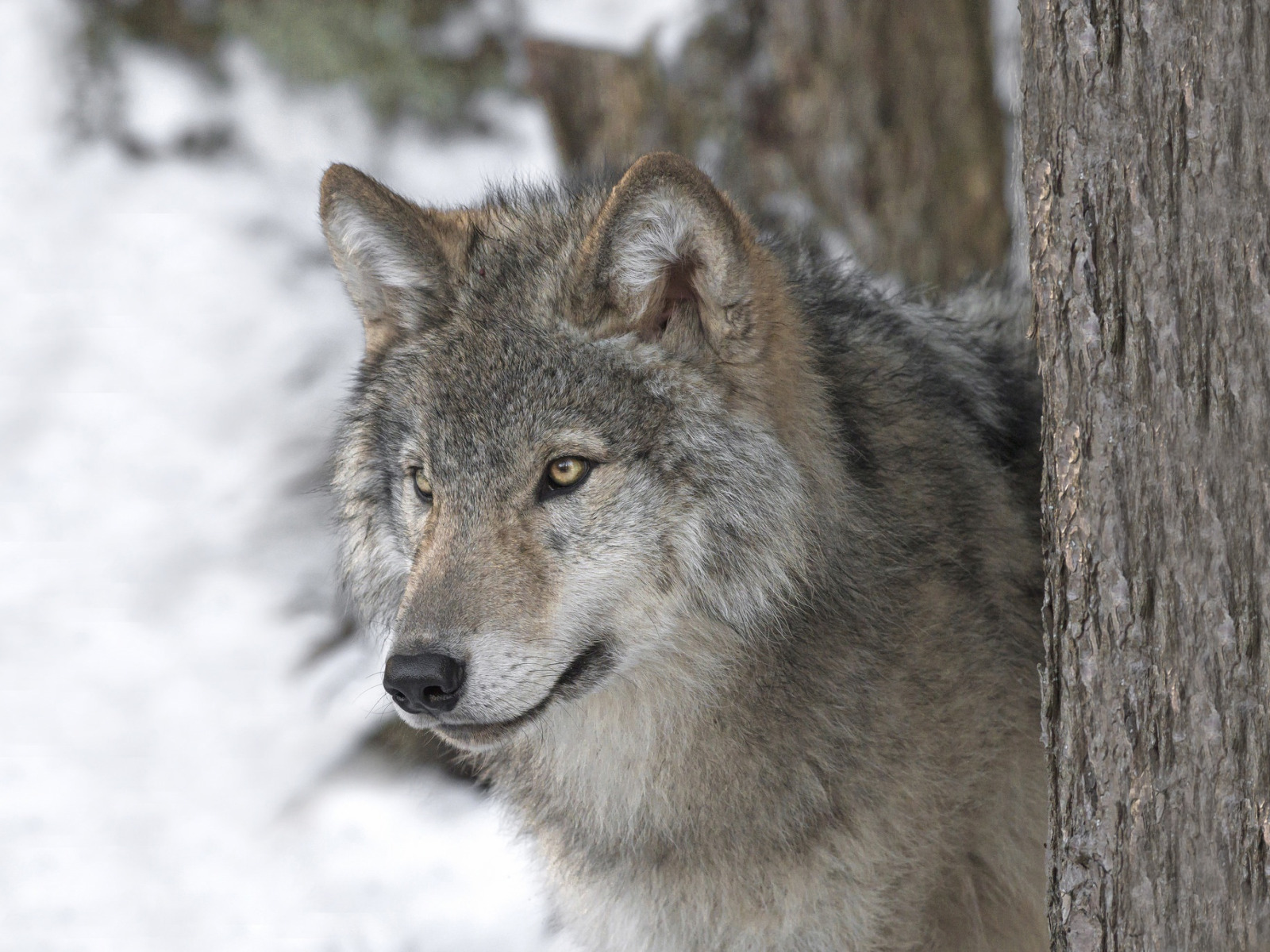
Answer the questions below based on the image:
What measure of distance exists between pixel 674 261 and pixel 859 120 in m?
3.56

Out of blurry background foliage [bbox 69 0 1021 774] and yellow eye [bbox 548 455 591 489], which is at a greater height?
blurry background foliage [bbox 69 0 1021 774]

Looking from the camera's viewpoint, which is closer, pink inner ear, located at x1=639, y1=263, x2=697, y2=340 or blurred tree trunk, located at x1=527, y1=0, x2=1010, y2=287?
pink inner ear, located at x1=639, y1=263, x2=697, y2=340

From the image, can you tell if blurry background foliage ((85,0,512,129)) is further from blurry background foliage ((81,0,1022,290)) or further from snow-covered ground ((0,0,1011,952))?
blurry background foliage ((81,0,1022,290))

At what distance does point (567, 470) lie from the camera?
9.42 ft

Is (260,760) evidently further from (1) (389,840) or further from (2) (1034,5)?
(2) (1034,5)

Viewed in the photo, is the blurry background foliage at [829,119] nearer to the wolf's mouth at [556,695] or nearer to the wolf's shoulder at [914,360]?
the wolf's shoulder at [914,360]

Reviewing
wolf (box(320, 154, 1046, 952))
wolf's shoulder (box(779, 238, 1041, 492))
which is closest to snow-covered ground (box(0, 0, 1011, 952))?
wolf (box(320, 154, 1046, 952))

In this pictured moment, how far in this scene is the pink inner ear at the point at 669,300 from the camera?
9.57 feet

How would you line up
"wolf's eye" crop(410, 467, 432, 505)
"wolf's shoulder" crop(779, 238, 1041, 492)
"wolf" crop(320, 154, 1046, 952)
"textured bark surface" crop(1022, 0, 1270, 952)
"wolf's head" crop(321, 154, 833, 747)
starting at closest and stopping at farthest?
"textured bark surface" crop(1022, 0, 1270, 952) → "wolf's head" crop(321, 154, 833, 747) → "wolf" crop(320, 154, 1046, 952) → "wolf's eye" crop(410, 467, 432, 505) → "wolf's shoulder" crop(779, 238, 1041, 492)

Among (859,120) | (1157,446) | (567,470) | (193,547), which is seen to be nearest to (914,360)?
(567,470)

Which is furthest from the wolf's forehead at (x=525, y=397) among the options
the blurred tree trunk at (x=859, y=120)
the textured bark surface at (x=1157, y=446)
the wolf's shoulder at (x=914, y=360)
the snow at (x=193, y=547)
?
the blurred tree trunk at (x=859, y=120)

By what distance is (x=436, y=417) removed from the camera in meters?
2.99

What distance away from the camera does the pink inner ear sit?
2918 mm

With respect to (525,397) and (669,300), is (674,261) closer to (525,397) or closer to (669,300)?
(669,300)
